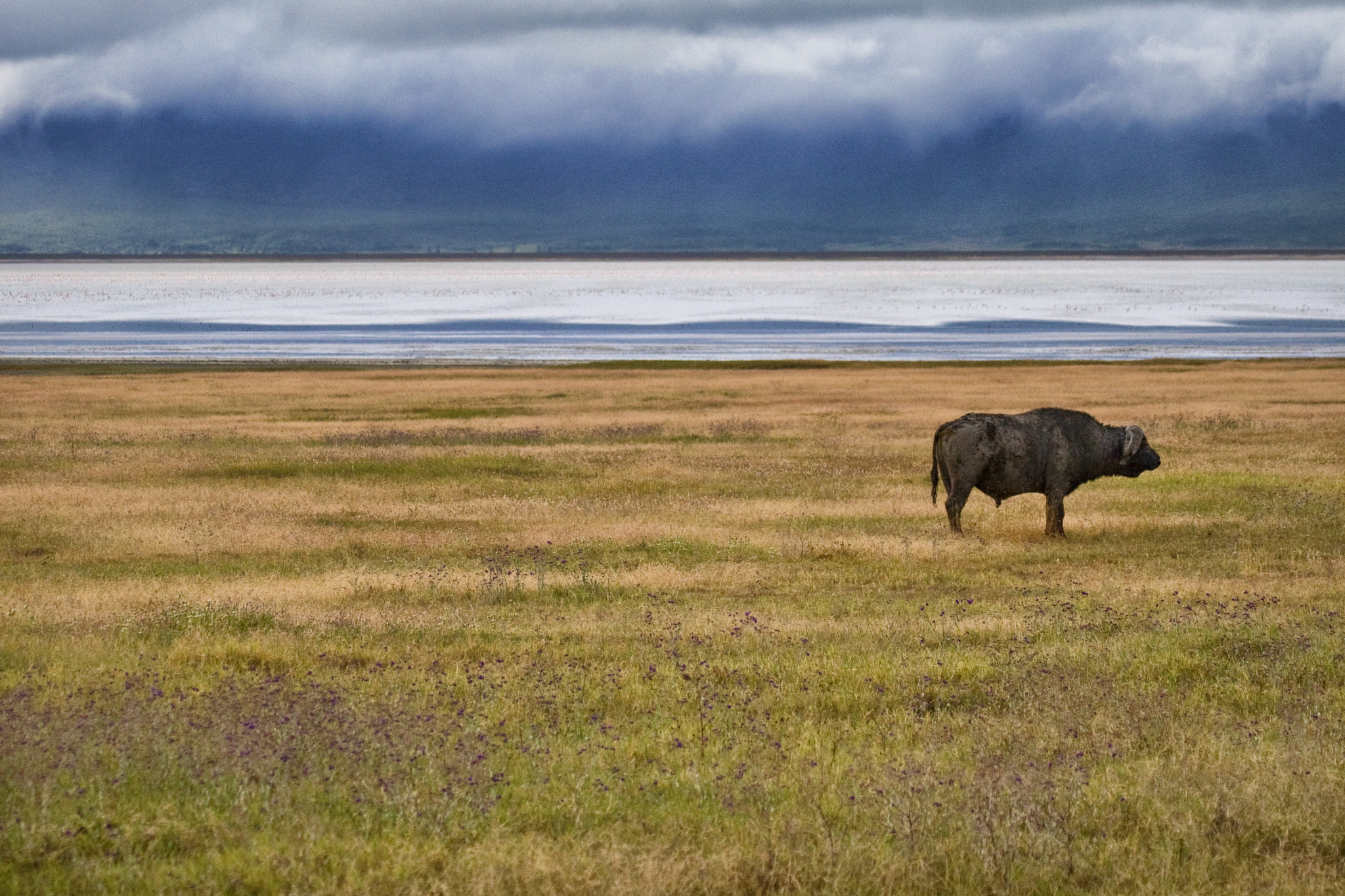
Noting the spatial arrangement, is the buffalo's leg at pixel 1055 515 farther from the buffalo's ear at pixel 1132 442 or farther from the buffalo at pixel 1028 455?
the buffalo's ear at pixel 1132 442

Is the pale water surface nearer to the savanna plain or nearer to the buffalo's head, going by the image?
the savanna plain

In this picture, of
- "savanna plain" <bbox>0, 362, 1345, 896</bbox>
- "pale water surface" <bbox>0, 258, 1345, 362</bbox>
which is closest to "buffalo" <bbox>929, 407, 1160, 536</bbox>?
"savanna plain" <bbox>0, 362, 1345, 896</bbox>

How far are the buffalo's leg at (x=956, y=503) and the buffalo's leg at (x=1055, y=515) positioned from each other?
4.13 ft

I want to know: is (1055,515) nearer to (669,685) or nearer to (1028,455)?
(1028,455)

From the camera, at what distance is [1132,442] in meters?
21.4

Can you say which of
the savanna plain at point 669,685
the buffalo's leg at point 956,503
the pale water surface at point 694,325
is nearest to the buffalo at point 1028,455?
the buffalo's leg at point 956,503

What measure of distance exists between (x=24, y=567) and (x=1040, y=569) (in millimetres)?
13940

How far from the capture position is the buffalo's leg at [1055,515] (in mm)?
20797

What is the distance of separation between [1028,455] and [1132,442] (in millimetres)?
1888

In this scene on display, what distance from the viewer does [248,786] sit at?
8.56 metres

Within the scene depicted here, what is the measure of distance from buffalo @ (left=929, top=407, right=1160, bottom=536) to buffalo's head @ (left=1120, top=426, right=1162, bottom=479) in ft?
0.06

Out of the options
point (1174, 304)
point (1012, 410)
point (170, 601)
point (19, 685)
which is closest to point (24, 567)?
point (170, 601)

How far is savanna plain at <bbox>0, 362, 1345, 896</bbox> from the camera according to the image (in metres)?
7.75

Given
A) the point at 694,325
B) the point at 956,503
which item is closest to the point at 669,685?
the point at 956,503
